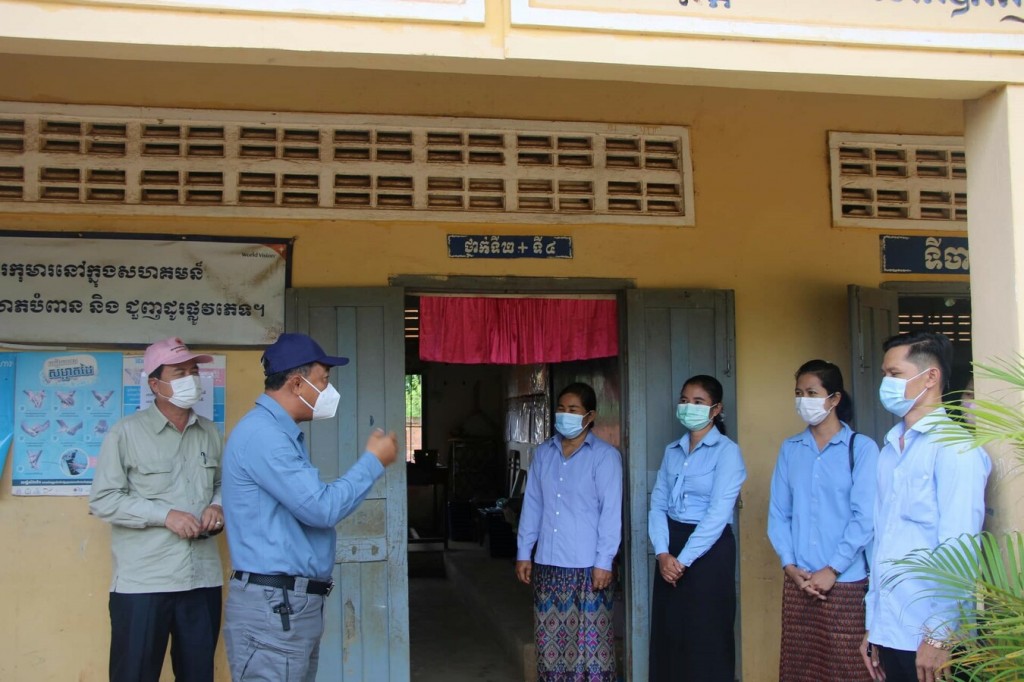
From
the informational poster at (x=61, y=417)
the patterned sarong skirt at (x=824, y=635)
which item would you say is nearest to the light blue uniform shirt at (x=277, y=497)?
the informational poster at (x=61, y=417)

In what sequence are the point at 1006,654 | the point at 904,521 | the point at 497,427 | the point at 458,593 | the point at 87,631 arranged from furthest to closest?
the point at 497,427, the point at 458,593, the point at 87,631, the point at 904,521, the point at 1006,654

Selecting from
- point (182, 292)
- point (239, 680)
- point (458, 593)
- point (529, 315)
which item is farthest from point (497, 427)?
point (239, 680)

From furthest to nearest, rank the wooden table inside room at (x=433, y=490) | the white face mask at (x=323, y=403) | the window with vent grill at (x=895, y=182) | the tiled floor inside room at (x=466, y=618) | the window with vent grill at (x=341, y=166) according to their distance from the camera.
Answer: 1. the wooden table inside room at (x=433, y=490)
2. the tiled floor inside room at (x=466, y=618)
3. the window with vent grill at (x=895, y=182)
4. the window with vent grill at (x=341, y=166)
5. the white face mask at (x=323, y=403)

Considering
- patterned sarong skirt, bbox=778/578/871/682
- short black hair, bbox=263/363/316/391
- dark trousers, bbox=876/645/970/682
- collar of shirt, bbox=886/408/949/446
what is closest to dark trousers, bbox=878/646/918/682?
dark trousers, bbox=876/645/970/682

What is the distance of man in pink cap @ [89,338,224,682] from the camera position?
411cm

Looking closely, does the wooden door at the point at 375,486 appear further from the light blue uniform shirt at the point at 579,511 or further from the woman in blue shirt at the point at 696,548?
the woman in blue shirt at the point at 696,548

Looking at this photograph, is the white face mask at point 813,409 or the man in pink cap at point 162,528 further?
the white face mask at point 813,409

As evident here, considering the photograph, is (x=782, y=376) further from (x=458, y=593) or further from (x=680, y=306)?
(x=458, y=593)

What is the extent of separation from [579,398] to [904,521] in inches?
81.1

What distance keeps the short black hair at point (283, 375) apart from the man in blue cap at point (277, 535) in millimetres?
69

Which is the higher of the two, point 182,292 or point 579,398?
point 182,292

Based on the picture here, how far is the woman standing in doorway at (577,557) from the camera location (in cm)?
501

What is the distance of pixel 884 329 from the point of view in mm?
5395

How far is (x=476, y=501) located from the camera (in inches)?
434
